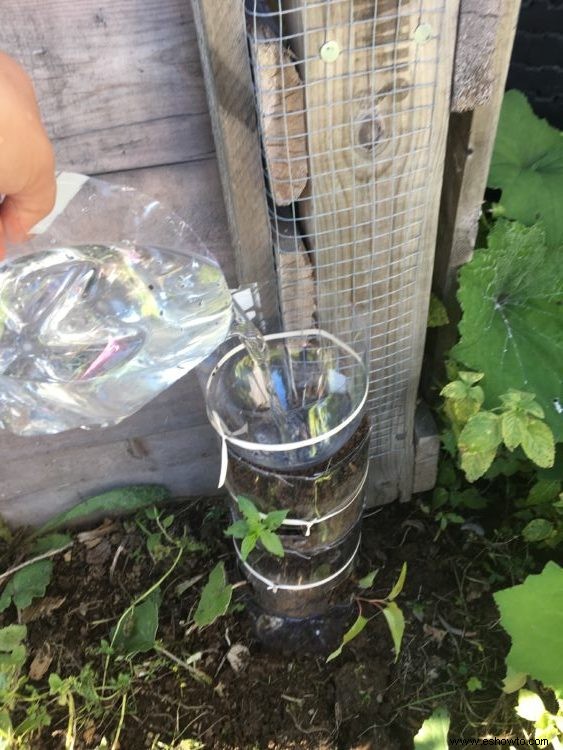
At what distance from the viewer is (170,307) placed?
37.4 inches

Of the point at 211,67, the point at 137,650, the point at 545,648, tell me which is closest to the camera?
the point at 211,67

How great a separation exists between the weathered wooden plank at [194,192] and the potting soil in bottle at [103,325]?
0.41ft

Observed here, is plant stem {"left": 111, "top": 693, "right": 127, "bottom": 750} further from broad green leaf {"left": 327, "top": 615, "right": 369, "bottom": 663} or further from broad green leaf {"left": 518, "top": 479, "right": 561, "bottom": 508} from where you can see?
broad green leaf {"left": 518, "top": 479, "right": 561, "bottom": 508}

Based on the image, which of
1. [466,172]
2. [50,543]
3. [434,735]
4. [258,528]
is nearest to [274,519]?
[258,528]

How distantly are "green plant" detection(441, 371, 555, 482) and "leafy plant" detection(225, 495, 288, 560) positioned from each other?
342 millimetres

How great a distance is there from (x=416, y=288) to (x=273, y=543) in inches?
19.7

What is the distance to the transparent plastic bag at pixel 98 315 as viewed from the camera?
949mm

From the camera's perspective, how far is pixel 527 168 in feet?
4.34

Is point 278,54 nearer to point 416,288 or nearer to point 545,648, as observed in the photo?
point 416,288

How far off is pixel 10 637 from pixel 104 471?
0.40 meters

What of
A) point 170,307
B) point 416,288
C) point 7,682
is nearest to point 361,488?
point 416,288

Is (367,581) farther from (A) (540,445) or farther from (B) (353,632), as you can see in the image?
(A) (540,445)

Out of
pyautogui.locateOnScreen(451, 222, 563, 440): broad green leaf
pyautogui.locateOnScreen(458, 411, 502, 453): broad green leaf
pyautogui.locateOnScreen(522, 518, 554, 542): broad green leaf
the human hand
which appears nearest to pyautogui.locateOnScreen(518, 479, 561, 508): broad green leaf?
pyautogui.locateOnScreen(522, 518, 554, 542): broad green leaf

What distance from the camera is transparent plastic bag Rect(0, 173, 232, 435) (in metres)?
0.95
